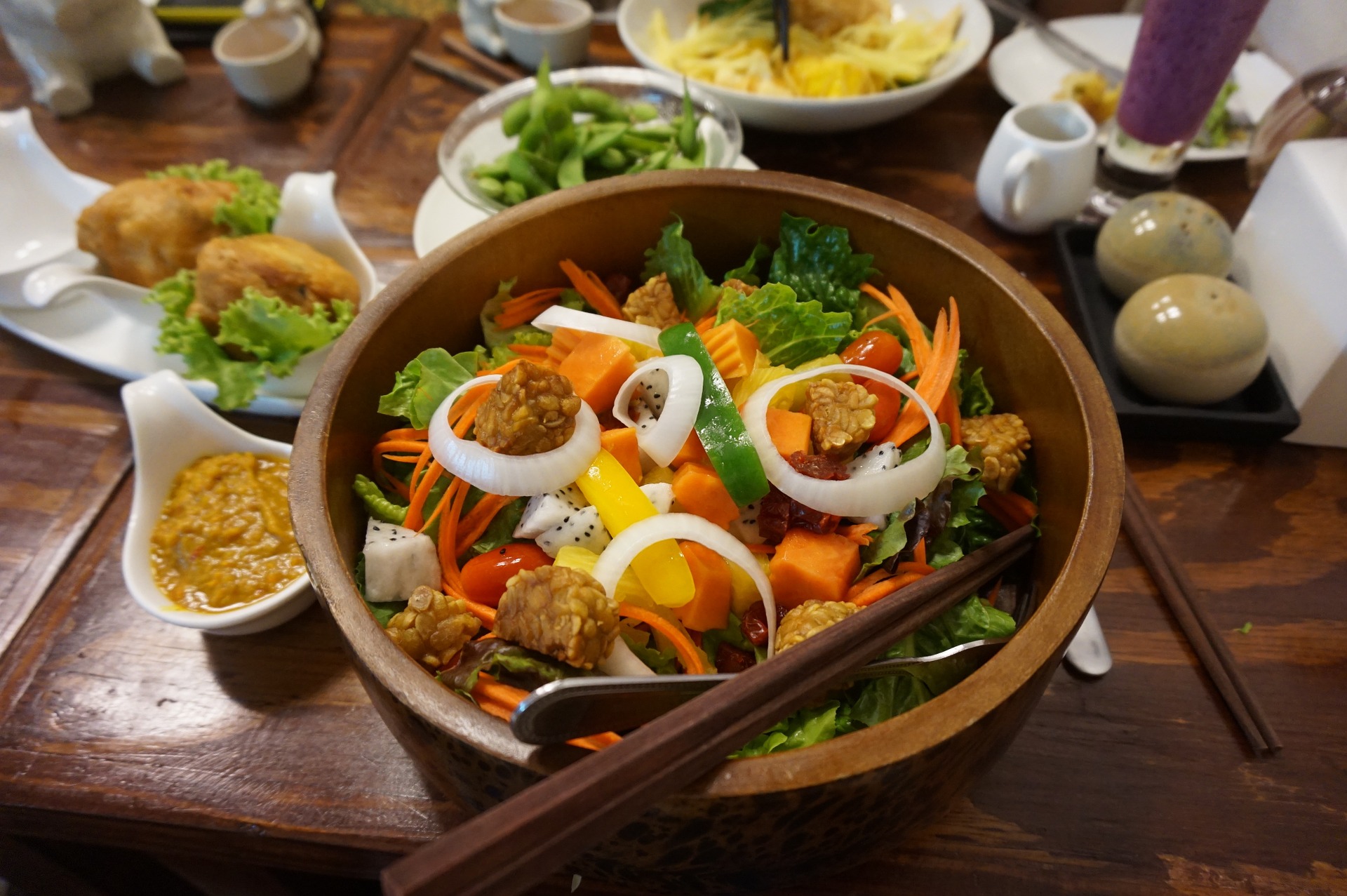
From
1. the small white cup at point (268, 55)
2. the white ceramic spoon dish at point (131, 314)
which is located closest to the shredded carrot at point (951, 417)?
the white ceramic spoon dish at point (131, 314)

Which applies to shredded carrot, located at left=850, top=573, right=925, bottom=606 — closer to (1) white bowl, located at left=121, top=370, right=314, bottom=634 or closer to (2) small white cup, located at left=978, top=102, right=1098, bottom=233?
(1) white bowl, located at left=121, top=370, right=314, bottom=634

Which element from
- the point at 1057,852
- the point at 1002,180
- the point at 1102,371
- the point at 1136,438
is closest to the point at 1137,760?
the point at 1057,852

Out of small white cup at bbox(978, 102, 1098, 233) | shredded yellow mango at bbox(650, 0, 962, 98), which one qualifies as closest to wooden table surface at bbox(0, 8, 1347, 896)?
small white cup at bbox(978, 102, 1098, 233)

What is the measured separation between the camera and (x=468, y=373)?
1.46 metres

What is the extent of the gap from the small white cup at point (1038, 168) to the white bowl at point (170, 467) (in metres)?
1.99

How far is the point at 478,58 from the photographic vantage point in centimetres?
302

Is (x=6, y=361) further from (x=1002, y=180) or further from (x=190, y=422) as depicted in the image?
(x=1002, y=180)

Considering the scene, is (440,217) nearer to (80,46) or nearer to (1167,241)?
(80,46)

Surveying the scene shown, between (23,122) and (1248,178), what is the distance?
371 cm

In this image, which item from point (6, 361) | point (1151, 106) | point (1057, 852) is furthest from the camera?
point (1151, 106)

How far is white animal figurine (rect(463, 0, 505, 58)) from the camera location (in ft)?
9.79

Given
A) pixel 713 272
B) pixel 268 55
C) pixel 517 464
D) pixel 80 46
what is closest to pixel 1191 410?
pixel 713 272

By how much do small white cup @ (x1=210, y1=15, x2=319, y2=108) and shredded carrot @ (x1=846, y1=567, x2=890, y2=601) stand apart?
8.79ft

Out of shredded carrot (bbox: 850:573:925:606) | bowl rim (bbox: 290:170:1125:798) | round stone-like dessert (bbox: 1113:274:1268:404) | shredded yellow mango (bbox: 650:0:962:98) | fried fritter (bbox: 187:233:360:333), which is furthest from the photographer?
shredded yellow mango (bbox: 650:0:962:98)
